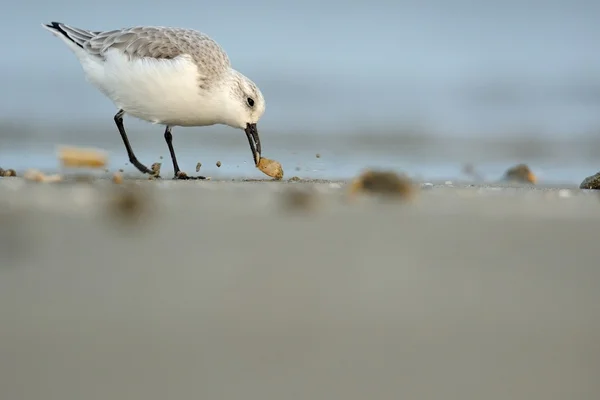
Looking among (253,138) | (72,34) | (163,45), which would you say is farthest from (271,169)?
(72,34)

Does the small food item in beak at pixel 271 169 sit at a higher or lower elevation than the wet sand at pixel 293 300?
higher

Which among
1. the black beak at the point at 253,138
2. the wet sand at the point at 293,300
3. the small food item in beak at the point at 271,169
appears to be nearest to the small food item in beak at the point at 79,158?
the black beak at the point at 253,138

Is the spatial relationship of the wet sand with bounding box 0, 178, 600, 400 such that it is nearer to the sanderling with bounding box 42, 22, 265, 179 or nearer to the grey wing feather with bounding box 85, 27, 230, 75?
the sanderling with bounding box 42, 22, 265, 179

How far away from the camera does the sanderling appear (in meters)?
6.17

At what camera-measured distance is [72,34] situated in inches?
275

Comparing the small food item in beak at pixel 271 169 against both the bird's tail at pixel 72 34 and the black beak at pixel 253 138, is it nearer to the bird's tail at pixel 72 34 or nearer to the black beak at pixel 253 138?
the black beak at pixel 253 138

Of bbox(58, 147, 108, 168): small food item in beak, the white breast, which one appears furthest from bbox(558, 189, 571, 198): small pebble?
bbox(58, 147, 108, 168): small food item in beak

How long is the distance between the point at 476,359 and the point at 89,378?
1115 mm

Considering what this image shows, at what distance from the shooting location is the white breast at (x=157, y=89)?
20.1 ft

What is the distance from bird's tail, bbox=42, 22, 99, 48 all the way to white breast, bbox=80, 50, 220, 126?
0.44m

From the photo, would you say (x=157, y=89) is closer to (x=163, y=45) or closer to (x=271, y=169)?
(x=163, y=45)

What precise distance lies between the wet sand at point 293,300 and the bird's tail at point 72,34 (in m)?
2.74

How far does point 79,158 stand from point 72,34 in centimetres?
113

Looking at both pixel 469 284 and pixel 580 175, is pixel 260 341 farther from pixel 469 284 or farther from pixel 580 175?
pixel 580 175
